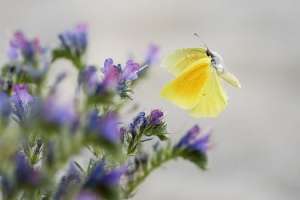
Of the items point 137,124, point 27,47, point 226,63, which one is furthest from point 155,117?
point 226,63

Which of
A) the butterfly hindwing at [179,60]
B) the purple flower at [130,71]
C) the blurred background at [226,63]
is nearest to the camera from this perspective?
the purple flower at [130,71]

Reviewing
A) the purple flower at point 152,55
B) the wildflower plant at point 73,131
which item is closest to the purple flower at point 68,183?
the wildflower plant at point 73,131

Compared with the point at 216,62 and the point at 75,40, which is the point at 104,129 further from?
the point at 216,62

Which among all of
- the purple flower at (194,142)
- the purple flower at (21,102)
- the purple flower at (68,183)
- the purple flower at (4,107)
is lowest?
the purple flower at (68,183)

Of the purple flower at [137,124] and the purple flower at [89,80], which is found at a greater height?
the purple flower at [137,124]

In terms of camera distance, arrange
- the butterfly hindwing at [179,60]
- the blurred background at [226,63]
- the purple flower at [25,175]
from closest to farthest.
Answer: the purple flower at [25,175] < the butterfly hindwing at [179,60] < the blurred background at [226,63]

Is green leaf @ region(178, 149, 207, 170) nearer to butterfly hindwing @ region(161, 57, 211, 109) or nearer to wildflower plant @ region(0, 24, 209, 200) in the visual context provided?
wildflower plant @ region(0, 24, 209, 200)

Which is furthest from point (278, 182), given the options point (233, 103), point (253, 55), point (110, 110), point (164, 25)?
point (110, 110)

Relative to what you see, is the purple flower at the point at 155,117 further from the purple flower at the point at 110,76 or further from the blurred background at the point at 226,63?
the blurred background at the point at 226,63
